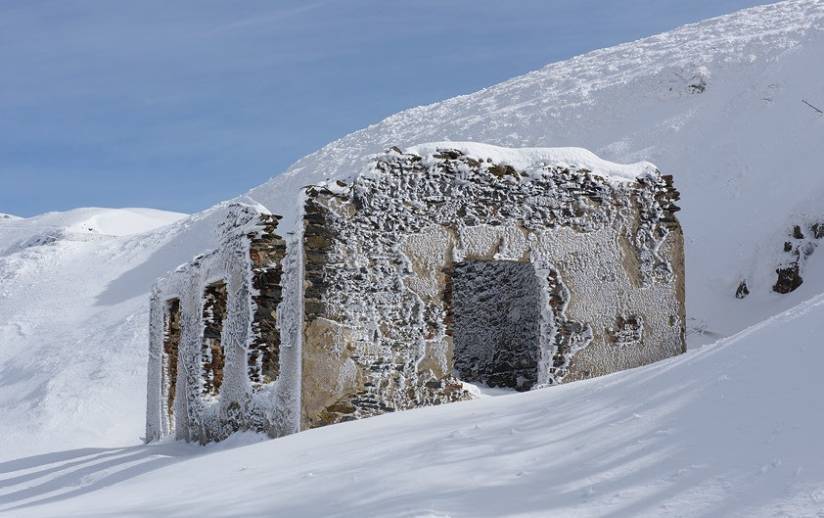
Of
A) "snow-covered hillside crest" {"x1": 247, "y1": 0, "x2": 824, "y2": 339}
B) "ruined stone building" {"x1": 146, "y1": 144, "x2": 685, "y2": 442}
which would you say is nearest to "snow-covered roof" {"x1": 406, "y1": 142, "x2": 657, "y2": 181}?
"ruined stone building" {"x1": 146, "y1": 144, "x2": 685, "y2": 442}

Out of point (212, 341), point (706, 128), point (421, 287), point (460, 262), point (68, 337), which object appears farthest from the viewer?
point (68, 337)

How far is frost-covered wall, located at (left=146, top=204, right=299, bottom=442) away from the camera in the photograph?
880 centimetres

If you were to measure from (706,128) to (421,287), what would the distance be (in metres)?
14.2

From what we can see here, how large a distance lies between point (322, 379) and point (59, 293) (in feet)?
64.6

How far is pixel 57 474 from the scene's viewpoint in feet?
32.1

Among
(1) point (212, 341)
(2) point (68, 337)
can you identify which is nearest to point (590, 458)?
(1) point (212, 341)

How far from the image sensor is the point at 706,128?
68.5ft

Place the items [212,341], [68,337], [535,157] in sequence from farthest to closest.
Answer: [68,337], [212,341], [535,157]

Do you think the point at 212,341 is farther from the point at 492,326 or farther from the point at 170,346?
the point at 492,326

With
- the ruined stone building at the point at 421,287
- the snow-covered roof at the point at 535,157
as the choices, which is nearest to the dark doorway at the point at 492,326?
the ruined stone building at the point at 421,287

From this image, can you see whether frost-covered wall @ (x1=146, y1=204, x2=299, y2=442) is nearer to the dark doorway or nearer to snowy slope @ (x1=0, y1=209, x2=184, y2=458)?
the dark doorway

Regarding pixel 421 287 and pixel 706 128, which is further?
pixel 706 128

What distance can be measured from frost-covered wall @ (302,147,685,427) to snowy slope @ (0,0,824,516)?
0.66m

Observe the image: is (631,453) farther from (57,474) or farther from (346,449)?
(57,474)
